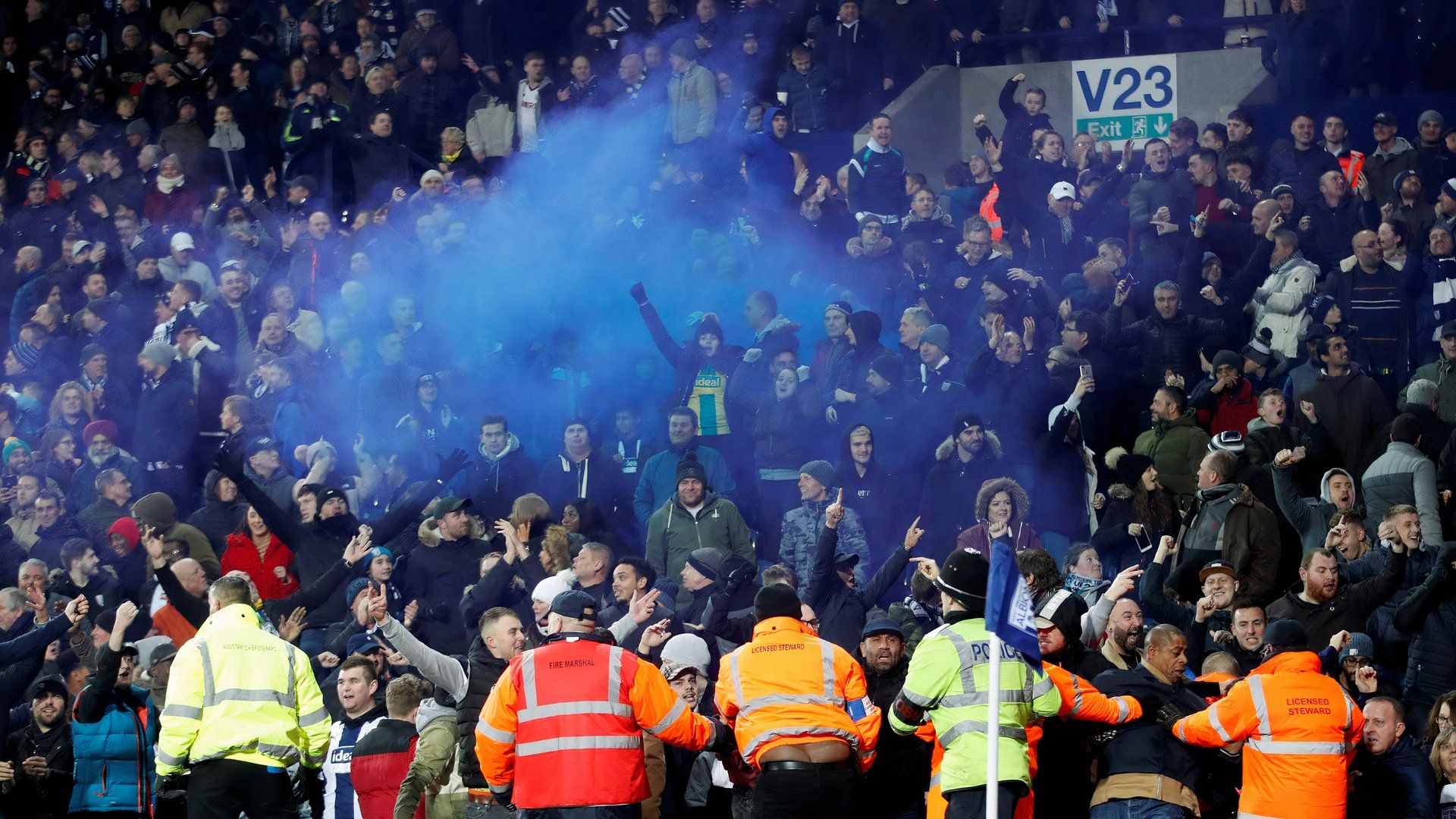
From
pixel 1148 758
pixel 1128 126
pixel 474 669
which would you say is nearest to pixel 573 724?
pixel 474 669

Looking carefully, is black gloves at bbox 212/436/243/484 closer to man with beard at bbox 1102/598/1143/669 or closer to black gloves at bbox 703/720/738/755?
black gloves at bbox 703/720/738/755

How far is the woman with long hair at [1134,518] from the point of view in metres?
10.4

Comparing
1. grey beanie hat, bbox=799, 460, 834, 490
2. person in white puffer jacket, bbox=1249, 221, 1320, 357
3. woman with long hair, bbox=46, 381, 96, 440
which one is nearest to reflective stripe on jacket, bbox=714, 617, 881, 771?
grey beanie hat, bbox=799, 460, 834, 490

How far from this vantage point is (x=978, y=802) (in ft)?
21.6

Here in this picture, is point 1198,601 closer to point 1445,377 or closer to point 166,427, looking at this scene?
point 1445,377

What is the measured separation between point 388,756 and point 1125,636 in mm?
3370

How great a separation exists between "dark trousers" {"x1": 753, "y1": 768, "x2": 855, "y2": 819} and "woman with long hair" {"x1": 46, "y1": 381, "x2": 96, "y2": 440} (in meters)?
8.64

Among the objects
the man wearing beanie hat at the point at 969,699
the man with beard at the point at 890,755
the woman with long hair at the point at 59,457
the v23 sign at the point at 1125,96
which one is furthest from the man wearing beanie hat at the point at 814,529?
the v23 sign at the point at 1125,96

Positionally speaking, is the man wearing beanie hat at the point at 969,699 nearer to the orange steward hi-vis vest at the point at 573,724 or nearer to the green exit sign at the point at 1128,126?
the orange steward hi-vis vest at the point at 573,724

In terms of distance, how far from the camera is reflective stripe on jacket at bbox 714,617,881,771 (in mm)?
6910

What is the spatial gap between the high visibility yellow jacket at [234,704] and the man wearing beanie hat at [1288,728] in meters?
3.68

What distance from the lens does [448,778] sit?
7.75 meters

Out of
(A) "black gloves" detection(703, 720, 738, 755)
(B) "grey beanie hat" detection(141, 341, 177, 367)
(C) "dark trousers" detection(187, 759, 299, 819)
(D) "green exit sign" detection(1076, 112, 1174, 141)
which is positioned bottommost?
(C) "dark trousers" detection(187, 759, 299, 819)

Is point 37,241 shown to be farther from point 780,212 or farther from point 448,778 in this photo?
point 448,778
